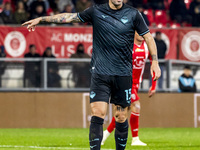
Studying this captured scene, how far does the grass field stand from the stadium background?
0.30 metres

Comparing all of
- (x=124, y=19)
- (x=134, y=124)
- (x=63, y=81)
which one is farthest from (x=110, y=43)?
(x=63, y=81)

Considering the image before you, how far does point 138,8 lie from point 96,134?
46.5ft

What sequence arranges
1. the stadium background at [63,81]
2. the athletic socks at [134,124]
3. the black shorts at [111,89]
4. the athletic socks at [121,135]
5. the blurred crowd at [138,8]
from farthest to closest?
the blurred crowd at [138,8] → the stadium background at [63,81] → the athletic socks at [134,124] → the athletic socks at [121,135] → the black shorts at [111,89]

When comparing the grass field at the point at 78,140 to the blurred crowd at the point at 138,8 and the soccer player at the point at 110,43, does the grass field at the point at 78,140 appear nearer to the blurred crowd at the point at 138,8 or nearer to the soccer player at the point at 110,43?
the soccer player at the point at 110,43

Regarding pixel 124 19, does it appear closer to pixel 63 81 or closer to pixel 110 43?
pixel 110 43

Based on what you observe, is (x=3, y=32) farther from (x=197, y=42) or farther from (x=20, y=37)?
(x=197, y=42)

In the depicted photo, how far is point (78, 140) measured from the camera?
12500 mm

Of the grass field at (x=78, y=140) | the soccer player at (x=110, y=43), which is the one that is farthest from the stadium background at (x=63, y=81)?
the soccer player at (x=110, y=43)

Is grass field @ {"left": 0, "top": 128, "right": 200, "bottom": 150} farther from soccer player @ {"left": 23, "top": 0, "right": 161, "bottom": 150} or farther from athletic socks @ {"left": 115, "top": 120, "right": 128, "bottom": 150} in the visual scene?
soccer player @ {"left": 23, "top": 0, "right": 161, "bottom": 150}

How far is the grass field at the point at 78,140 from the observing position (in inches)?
425

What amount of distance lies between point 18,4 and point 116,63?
12640 mm

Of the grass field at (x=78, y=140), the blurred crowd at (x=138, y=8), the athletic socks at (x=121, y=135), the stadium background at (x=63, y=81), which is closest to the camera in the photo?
the athletic socks at (x=121, y=135)

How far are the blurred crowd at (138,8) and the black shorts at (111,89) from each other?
1185 cm

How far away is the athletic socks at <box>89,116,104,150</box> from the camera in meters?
7.79
